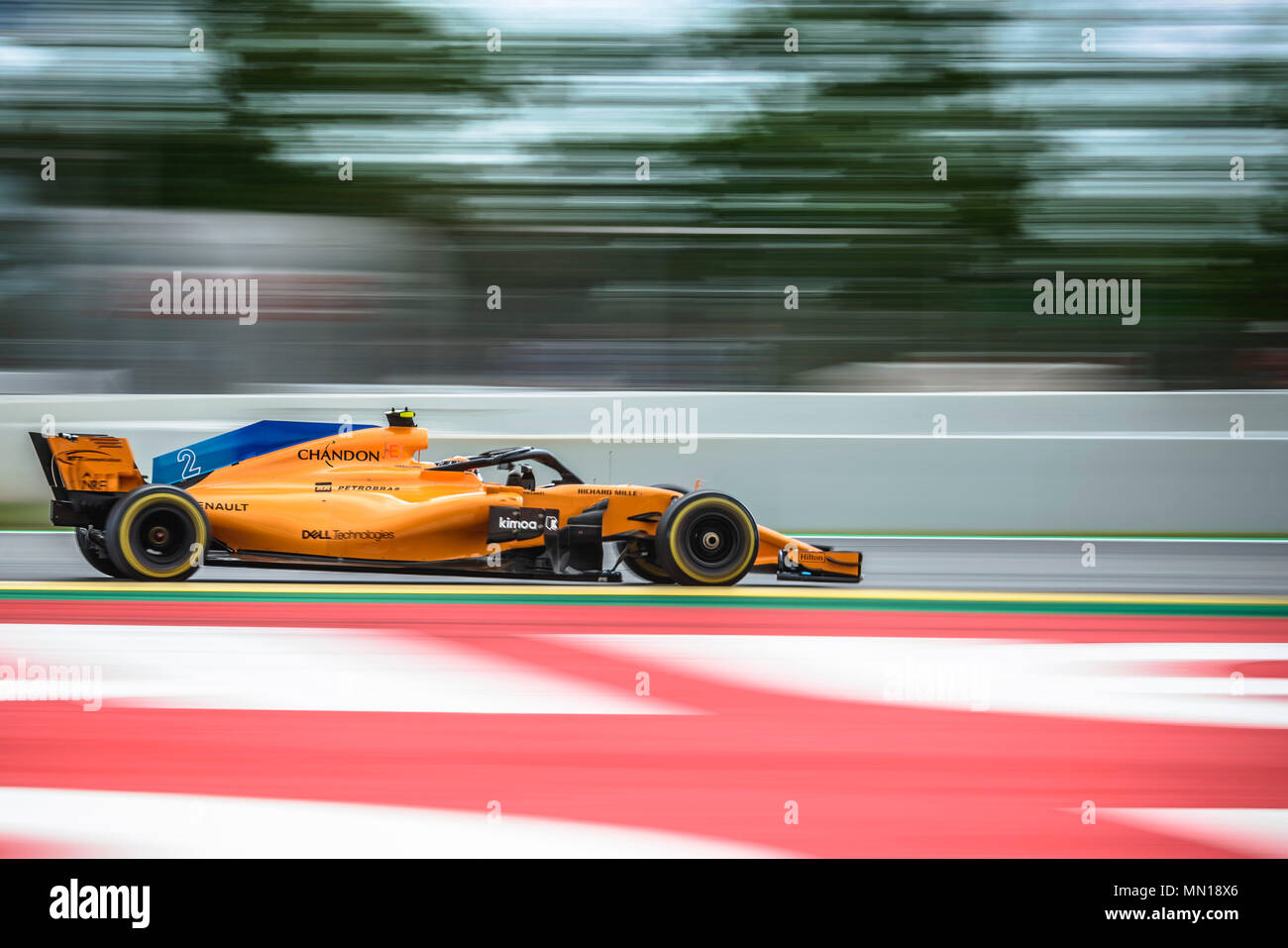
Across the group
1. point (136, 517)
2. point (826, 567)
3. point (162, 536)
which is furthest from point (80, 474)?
point (826, 567)

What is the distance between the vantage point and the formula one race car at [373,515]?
614 centimetres

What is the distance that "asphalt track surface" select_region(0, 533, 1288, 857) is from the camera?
280cm

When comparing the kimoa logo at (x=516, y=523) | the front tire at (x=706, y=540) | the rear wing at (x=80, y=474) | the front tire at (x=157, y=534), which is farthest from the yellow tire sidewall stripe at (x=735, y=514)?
the rear wing at (x=80, y=474)

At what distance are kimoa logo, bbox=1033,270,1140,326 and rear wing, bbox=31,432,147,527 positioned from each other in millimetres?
6992

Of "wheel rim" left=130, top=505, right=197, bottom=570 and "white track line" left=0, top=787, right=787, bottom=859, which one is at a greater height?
"wheel rim" left=130, top=505, right=197, bottom=570

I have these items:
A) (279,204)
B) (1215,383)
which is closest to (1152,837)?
(1215,383)

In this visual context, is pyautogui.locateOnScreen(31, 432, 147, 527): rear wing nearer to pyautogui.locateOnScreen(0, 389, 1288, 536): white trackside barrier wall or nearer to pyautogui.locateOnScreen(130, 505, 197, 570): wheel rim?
pyautogui.locateOnScreen(130, 505, 197, 570): wheel rim

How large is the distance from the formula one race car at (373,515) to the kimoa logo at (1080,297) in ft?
13.1

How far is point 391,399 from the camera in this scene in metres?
8.86

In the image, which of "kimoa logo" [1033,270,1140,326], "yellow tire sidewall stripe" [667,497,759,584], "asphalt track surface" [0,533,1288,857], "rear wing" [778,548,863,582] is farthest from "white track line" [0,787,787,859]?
"kimoa logo" [1033,270,1140,326]

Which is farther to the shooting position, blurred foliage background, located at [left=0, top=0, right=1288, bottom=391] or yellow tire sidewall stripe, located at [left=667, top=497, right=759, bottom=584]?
blurred foliage background, located at [left=0, top=0, right=1288, bottom=391]

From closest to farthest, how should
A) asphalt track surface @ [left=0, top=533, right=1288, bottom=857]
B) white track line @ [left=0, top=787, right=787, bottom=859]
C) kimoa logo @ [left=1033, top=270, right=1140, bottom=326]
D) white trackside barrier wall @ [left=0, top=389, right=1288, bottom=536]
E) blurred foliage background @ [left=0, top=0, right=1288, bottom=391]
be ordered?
white track line @ [left=0, top=787, right=787, bottom=859] < asphalt track surface @ [left=0, top=533, right=1288, bottom=857] < white trackside barrier wall @ [left=0, top=389, right=1288, bottom=536] < blurred foliage background @ [left=0, top=0, right=1288, bottom=391] < kimoa logo @ [left=1033, top=270, right=1140, bottom=326]

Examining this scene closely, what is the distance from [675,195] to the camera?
9.02 meters

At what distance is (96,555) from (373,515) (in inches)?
66.1
